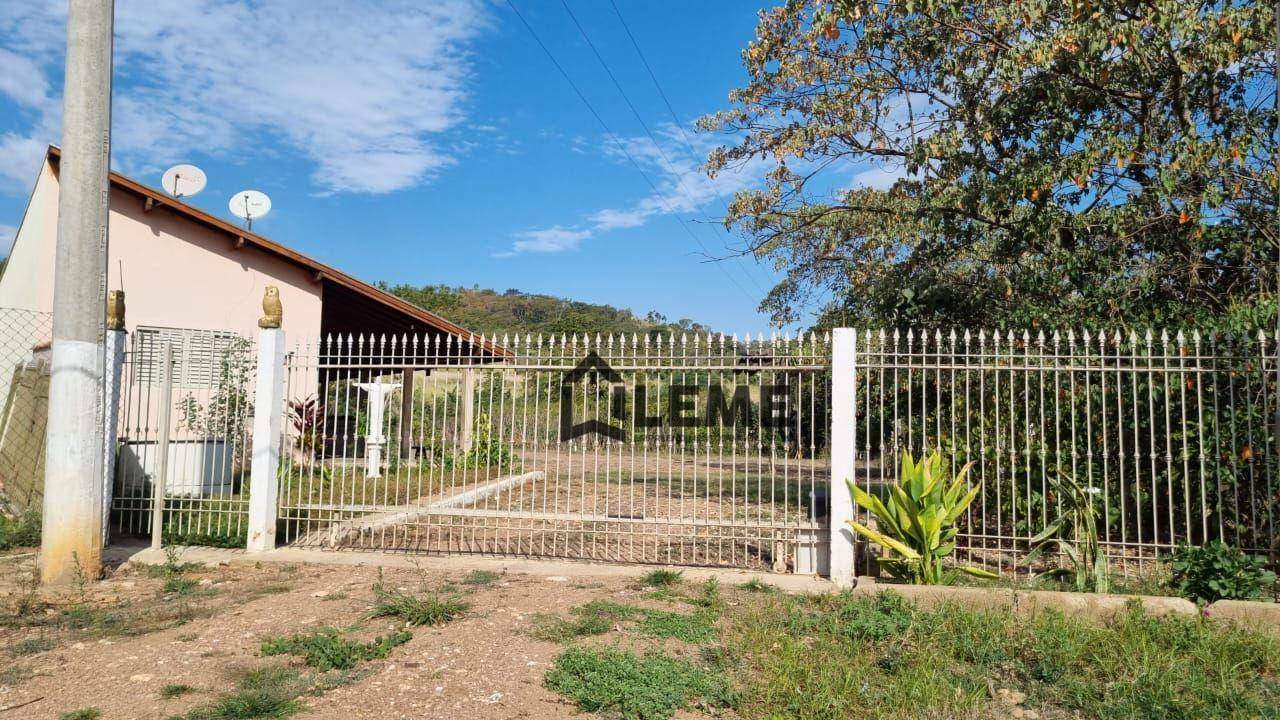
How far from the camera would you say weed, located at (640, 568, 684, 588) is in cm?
600

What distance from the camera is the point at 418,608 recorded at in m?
4.98

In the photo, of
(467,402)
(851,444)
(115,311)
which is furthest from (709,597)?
(115,311)

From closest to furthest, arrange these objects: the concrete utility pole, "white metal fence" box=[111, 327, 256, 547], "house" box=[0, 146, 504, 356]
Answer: the concrete utility pole < "white metal fence" box=[111, 327, 256, 547] < "house" box=[0, 146, 504, 356]

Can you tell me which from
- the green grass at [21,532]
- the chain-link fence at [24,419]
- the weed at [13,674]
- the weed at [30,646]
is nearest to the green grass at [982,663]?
the weed at [13,674]

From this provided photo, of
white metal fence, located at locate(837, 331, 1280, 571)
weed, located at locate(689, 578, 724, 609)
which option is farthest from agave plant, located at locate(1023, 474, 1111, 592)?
weed, located at locate(689, 578, 724, 609)

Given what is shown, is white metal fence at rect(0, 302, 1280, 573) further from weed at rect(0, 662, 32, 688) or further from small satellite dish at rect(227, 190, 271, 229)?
small satellite dish at rect(227, 190, 271, 229)

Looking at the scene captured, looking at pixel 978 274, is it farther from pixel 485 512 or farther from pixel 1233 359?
pixel 485 512

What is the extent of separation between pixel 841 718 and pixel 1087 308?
244 inches

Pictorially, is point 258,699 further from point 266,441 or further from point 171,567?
point 266,441

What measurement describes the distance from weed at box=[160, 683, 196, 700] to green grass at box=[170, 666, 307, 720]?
0.22 m

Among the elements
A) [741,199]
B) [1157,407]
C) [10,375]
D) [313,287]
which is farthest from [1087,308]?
[10,375]

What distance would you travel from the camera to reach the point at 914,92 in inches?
455

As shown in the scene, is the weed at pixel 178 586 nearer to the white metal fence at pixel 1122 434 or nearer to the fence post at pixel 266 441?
the fence post at pixel 266 441

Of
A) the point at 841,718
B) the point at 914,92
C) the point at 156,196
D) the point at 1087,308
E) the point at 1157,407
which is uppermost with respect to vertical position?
the point at 914,92
